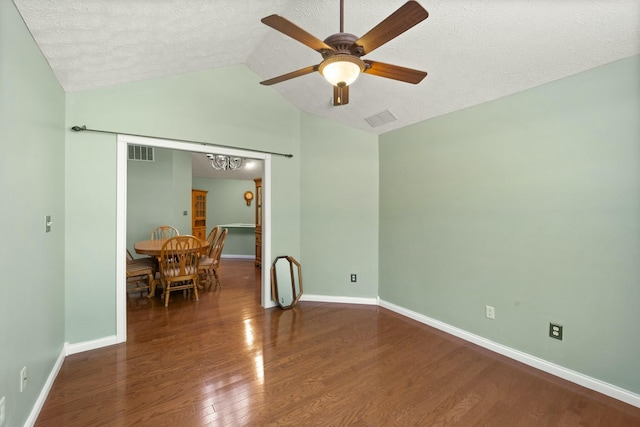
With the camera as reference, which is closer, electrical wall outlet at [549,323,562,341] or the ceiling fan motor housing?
the ceiling fan motor housing

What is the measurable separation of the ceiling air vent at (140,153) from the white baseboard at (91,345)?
3.93 metres

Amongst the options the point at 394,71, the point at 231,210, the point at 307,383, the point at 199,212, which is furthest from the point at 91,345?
the point at 231,210

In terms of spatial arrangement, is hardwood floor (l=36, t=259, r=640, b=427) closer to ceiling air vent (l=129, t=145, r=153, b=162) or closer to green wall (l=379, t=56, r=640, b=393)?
green wall (l=379, t=56, r=640, b=393)

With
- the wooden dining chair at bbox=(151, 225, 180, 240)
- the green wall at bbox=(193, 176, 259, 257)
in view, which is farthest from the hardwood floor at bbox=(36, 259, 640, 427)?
the green wall at bbox=(193, 176, 259, 257)

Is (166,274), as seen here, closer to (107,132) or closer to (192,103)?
(107,132)

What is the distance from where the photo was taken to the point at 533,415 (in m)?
1.79

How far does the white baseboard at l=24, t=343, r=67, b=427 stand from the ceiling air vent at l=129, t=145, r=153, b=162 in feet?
13.1

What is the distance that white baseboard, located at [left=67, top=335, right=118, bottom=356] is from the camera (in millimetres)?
2484

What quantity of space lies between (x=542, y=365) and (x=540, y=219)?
4.01 ft

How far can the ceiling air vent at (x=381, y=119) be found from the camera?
3244 mm

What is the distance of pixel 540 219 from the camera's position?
2309mm

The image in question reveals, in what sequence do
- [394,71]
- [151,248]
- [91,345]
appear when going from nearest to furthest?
1. [394,71]
2. [91,345]
3. [151,248]

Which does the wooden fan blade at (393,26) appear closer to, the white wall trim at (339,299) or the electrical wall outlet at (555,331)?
the electrical wall outlet at (555,331)

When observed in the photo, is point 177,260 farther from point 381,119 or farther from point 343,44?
point 343,44
